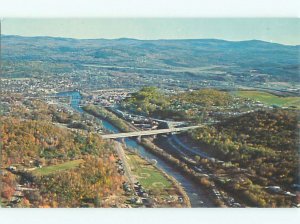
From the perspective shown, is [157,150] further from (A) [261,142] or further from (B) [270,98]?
(B) [270,98]

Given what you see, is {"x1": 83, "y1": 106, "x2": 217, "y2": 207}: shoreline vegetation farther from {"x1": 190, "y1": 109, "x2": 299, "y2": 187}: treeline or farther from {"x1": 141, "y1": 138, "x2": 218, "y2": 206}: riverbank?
{"x1": 190, "y1": 109, "x2": 299, "y2": 187}: treeline

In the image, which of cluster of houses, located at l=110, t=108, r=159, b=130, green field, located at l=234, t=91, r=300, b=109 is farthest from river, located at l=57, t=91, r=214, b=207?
green field, located at l=234, t=91, r=300, b=109

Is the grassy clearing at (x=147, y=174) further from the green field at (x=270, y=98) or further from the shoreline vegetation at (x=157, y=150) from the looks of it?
the green field at (x=270, y=98)

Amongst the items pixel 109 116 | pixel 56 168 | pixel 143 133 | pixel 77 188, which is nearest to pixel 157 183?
pixel 143 133
